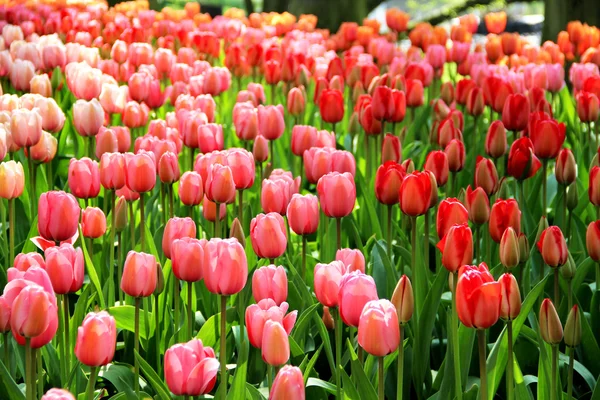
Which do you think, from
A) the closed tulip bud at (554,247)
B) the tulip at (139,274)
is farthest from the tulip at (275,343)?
the closed tulip bud at (554,247)

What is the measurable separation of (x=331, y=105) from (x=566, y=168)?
43.8 inches

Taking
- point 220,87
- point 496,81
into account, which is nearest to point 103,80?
point 220,87

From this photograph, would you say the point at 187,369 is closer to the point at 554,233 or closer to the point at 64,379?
the point at 64,379

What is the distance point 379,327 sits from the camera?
1.60m

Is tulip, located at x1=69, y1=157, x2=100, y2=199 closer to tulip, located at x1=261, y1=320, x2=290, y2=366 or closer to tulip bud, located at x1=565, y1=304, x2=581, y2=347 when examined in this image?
tulip, located at x1=261, y1=320, x2=290, y2=366

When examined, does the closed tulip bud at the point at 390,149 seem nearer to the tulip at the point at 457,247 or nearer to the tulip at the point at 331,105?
the tulip at the point at 331,105

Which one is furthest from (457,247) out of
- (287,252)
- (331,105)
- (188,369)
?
(331,105)

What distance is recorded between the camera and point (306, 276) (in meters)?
2.69

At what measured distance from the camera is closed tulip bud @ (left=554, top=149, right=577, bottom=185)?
111 inches

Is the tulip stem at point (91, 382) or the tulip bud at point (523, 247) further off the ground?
the tulip stem at point (91, 382)

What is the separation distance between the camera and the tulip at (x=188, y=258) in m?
1.93

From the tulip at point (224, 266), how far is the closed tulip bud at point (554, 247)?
79 cm

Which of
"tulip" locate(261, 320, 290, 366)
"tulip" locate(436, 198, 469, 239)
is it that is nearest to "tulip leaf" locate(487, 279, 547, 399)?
"tulip" locate(436, 198, 469, 239)

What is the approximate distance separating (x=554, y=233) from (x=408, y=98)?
2.06 metres
